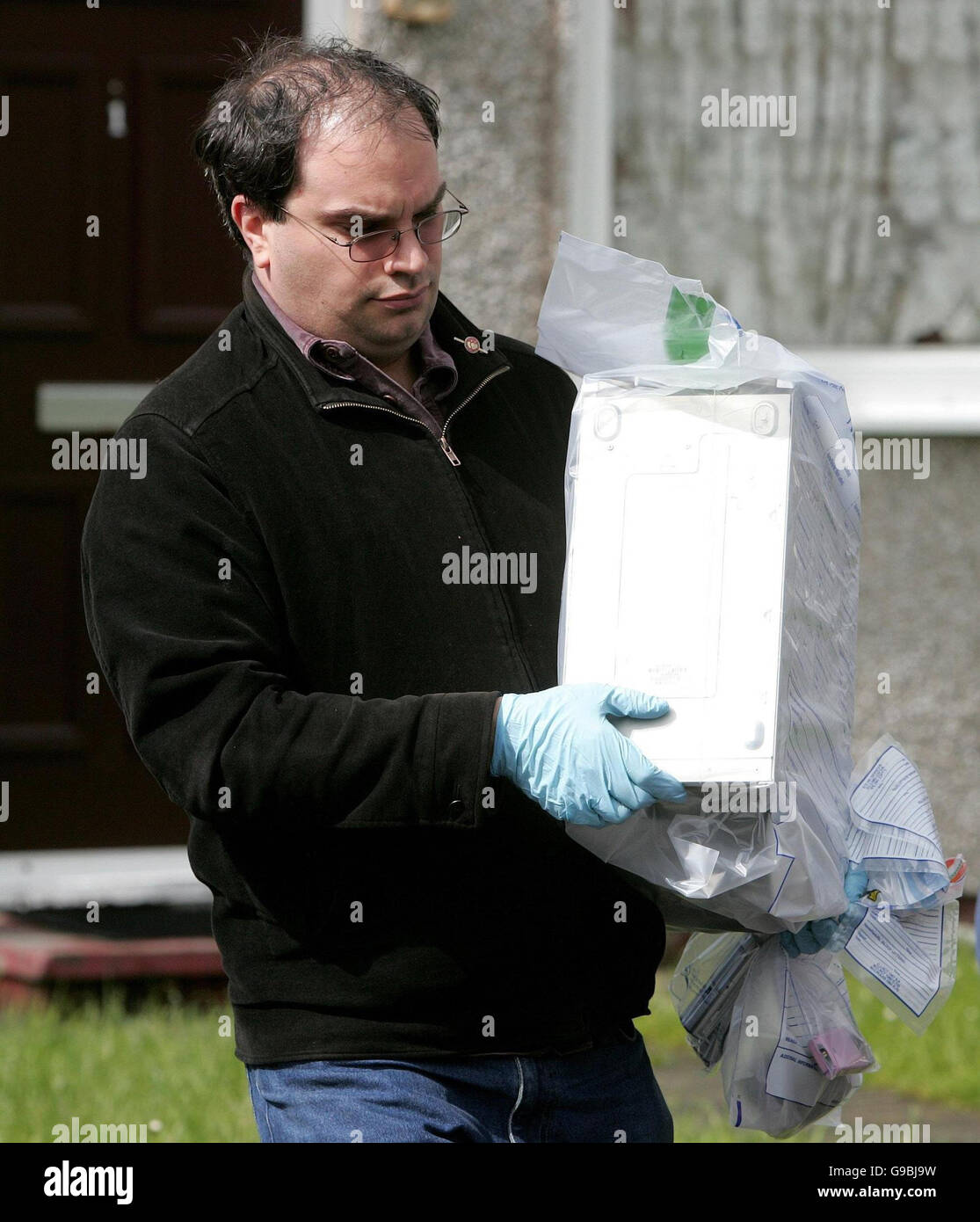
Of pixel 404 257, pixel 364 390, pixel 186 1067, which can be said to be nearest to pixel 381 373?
pixel 364 390

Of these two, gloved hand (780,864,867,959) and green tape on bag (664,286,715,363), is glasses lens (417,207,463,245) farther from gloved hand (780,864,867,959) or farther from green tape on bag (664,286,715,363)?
gloved hand (780,864,867,959)

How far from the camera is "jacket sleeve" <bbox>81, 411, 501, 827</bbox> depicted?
2049 millimetres

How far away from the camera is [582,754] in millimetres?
2010

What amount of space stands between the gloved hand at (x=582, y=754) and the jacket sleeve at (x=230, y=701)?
5 cm

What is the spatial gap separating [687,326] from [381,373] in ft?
1.41

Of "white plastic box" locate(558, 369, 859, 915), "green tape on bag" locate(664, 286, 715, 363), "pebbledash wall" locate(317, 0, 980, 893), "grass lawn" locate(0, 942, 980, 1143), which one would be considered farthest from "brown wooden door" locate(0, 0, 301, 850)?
"white plastic box" locate(558, 369, 859, 915)

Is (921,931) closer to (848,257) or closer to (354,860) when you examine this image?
(354,860)

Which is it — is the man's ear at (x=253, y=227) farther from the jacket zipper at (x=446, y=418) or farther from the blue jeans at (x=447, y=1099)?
the blue jeans at (x=447, y=1099)

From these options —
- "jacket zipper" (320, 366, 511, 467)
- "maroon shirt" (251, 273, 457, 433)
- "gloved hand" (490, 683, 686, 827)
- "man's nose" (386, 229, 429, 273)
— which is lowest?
"gloved hand" (490, 683, 686, 827)

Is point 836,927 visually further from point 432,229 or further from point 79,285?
point 79,285

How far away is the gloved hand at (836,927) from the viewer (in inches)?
91.9

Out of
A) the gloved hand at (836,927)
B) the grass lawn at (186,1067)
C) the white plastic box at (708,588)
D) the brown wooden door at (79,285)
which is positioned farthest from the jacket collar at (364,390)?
the brown wooden door at (79,285)

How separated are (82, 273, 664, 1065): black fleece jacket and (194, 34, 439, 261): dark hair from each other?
0.20 m
